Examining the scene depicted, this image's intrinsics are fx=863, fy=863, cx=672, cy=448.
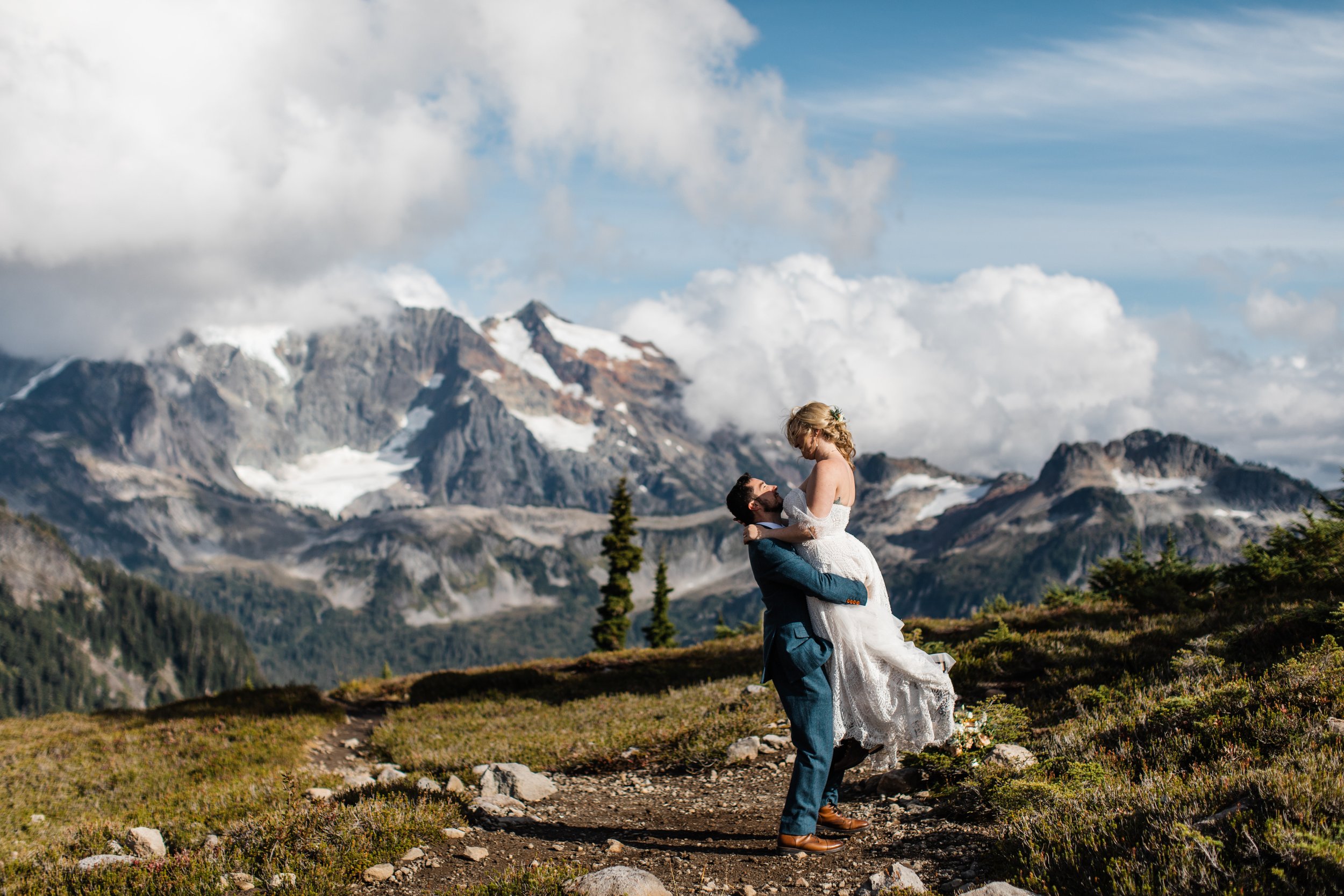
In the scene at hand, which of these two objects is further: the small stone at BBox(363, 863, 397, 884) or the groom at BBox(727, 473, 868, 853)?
the small stone at BBox(363, 863, 397, 884)

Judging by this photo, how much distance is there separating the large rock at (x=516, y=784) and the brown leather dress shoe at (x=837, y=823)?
14.8 ft

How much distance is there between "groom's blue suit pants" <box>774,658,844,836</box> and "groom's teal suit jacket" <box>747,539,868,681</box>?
5.0 inches

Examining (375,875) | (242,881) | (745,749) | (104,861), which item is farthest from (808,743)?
(104,861)

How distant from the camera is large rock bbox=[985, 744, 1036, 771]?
9.27 meters

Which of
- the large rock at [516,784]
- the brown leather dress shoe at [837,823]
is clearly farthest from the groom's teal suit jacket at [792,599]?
the large rock at [516,784]

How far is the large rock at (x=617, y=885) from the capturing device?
7.11 meters

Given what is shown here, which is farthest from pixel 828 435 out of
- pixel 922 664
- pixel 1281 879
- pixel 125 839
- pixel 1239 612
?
pixel 1239 612

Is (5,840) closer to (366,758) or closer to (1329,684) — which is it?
(366,758)

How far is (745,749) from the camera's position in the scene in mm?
12875

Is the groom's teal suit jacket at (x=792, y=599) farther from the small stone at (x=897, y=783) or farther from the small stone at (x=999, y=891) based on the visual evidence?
the small stone at (x=897, y=783)

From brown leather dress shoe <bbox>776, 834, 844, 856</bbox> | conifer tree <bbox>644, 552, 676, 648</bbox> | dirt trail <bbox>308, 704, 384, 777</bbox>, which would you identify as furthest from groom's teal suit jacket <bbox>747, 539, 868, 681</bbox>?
conifer tree <bbox>644, 552, 676, 648</bbox>

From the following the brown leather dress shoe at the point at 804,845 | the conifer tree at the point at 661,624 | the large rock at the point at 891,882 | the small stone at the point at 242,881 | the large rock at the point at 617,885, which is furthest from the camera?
the conifer tree at the point at 661,624

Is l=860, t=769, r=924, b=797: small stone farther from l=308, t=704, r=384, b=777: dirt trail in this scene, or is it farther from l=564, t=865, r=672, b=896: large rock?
l=308, t=704, r=384, b=777: dirt trail

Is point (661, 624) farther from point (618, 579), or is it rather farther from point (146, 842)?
point (146, 842)
